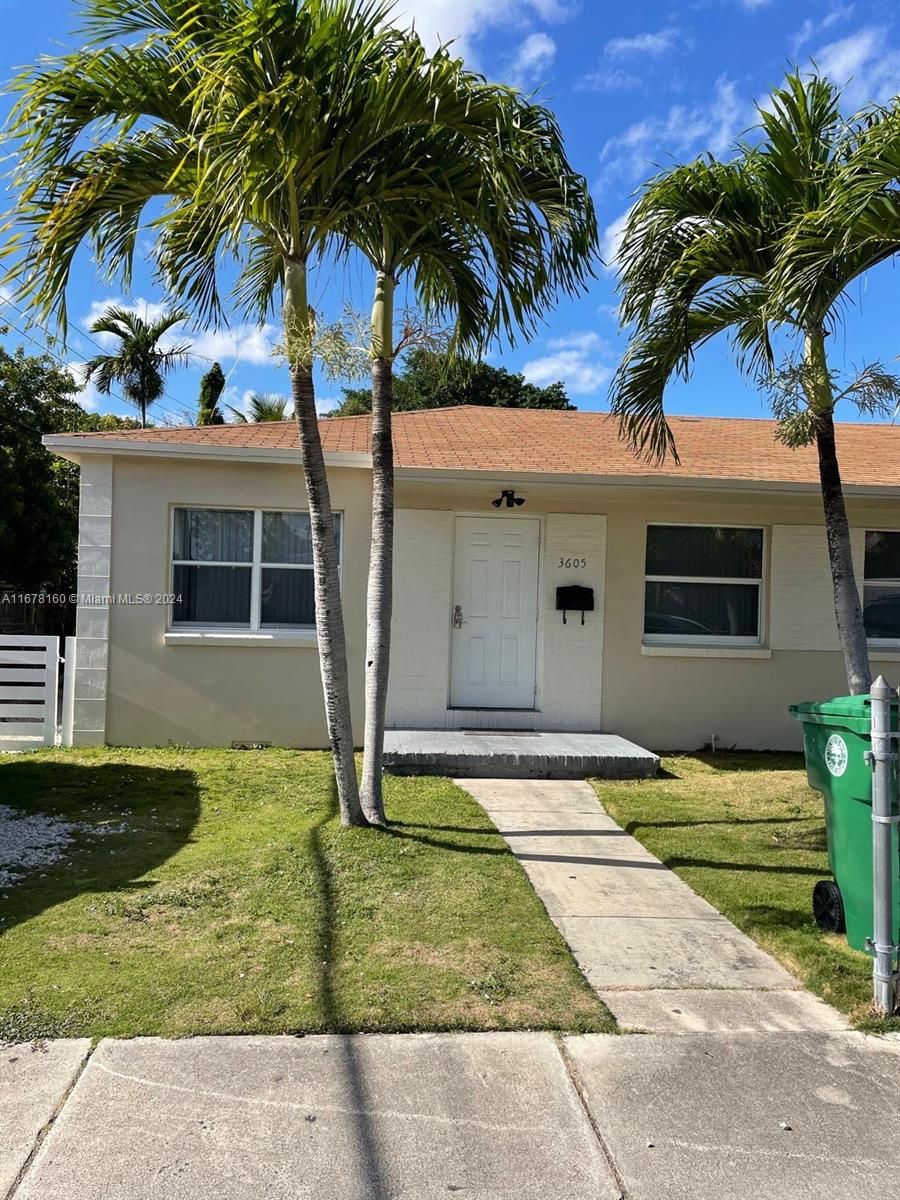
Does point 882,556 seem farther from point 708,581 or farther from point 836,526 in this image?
point 836,526

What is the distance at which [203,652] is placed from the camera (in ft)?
32.0

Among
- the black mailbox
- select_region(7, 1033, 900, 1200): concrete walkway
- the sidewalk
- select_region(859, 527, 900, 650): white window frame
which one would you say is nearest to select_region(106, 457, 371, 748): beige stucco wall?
the black mailbox

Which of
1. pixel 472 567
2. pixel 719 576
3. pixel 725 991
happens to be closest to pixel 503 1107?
pixel 725 991

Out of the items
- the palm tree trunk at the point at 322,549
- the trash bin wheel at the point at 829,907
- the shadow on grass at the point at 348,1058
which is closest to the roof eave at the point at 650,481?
the palm tree trunk at the point at 322,549

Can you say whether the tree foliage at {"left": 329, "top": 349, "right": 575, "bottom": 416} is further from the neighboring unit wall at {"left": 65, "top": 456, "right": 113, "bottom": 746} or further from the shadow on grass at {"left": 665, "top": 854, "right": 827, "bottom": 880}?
the shadow on grass at {"left": 665, "top": 854, "right": 827, "bottom": 880}

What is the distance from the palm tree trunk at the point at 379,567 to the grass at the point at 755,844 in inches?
80.8

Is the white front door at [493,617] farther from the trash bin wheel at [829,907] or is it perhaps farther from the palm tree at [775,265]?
the trash bin wheel at [829,907]

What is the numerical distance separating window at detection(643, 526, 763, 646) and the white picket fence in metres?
6.56

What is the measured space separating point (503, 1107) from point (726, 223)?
6157mm

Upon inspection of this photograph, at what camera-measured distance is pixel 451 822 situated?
6.71m

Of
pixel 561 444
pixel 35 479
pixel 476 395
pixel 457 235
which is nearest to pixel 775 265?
pixel 457 235

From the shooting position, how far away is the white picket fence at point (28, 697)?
31.4 feet

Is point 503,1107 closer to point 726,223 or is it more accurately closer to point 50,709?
point 726,223

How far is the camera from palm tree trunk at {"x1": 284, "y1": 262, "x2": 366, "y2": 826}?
578 cm
